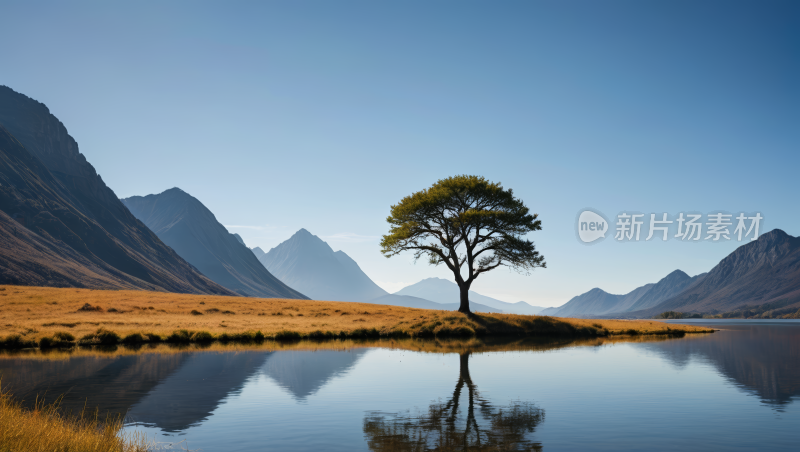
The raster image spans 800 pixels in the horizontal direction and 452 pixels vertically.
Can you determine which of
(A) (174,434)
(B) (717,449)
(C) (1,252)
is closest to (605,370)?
(B) (717,449)

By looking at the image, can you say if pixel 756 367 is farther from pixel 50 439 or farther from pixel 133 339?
pixel 133 339

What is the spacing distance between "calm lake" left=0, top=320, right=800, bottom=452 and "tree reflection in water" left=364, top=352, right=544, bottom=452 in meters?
0.05

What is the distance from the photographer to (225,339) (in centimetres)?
4731

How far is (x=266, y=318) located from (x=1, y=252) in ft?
614

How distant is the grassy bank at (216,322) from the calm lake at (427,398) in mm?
9878

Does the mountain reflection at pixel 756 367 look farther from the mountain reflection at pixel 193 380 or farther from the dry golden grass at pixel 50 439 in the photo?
the dry golden grass at pixel 50 439

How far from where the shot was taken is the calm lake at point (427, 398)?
14.5 meters

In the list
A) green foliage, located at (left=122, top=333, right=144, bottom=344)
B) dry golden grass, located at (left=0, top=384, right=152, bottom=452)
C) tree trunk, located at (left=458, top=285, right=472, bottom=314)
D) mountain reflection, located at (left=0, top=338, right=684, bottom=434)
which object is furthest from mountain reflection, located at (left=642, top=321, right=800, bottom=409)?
green foliage, located at (left=122, top=333, right=144, bottom=344)

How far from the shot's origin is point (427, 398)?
20.3m

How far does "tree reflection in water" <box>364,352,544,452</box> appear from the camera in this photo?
531 inches

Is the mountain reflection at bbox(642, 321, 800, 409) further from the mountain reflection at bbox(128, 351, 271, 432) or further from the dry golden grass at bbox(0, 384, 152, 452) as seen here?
the dry golden grass at bbox(0, 384, 152, 452)

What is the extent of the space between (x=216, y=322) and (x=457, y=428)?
48543mm

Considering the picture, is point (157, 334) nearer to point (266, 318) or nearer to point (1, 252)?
point (266, 318)

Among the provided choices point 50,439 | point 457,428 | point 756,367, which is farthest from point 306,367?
point 756,367
